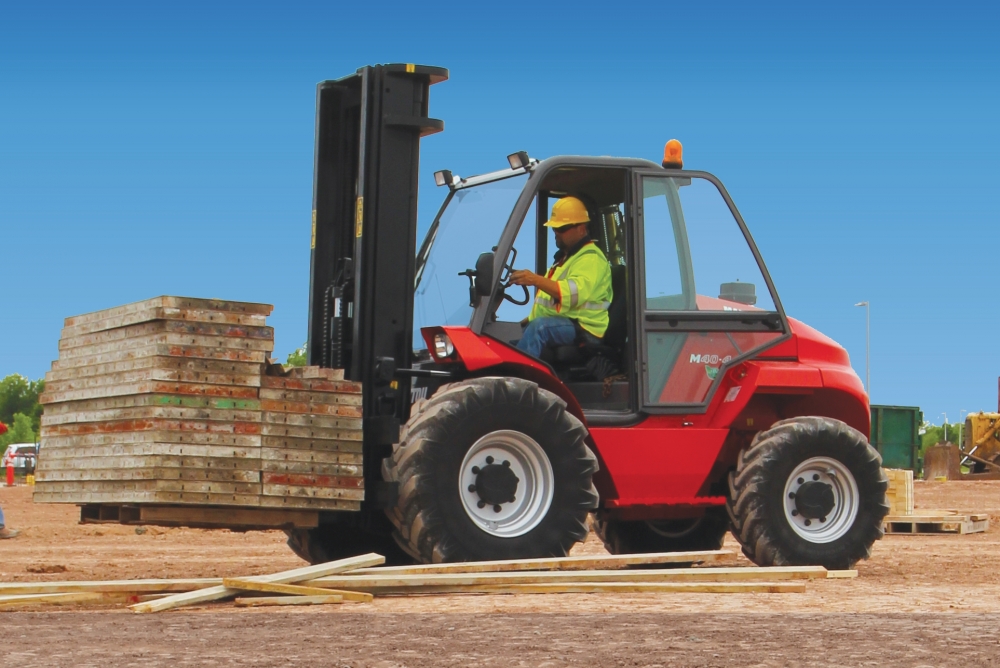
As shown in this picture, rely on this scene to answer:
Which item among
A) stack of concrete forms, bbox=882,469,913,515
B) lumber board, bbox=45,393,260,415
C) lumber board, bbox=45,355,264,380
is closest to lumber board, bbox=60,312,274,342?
lumber board, bbox=45,355,264,380

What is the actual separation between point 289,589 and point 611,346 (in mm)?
3331

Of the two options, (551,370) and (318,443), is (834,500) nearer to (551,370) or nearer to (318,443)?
(551,370)

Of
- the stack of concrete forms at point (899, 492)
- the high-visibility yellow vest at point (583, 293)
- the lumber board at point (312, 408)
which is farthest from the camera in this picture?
the stack of concrete forms at point (899, 492)

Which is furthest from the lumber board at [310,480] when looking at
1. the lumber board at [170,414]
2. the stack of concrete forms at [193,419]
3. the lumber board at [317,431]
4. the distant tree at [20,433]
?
the distant tree at [20,433]

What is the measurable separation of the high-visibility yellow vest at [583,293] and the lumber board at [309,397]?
173cm

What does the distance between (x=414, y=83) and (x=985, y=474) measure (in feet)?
110

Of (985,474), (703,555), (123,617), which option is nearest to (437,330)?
(703,555)

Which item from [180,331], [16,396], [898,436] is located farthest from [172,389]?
[16,396]

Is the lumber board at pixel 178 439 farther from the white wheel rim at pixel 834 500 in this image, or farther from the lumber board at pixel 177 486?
the white wheel rim at pixel 834 500

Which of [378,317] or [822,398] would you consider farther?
[822,398]

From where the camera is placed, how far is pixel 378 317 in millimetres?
9328

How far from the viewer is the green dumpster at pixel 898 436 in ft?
114

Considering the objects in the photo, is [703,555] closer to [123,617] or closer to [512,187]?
[512,187]

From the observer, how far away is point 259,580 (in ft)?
25.3
